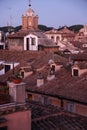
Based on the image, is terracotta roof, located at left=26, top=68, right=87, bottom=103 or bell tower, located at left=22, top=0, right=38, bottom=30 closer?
terracotta roof, located at left=26, top=68, right=87, bottom=103

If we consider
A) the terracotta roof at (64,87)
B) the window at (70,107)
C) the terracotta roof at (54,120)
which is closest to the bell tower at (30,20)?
the terracotta roof at (64,87)

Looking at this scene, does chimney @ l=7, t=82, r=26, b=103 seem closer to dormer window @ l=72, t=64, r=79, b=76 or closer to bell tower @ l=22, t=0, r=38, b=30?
dormer window @ l=72, t=64, r=79, b=76

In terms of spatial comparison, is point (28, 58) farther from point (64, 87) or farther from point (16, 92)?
point (16, 92)

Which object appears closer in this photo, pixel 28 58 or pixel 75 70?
pixel 75 70

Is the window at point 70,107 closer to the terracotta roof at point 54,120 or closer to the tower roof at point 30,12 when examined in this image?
the terracotta roof at point 54,120

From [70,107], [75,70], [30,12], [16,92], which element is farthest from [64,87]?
[30,12]

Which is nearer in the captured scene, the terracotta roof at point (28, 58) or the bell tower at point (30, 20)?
the terracotta roof at point (28, 58)

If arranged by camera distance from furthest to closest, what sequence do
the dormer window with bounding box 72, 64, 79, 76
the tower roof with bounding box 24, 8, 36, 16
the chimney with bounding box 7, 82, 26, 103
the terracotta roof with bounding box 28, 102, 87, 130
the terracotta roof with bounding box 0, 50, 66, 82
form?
the tower roof with bounding box 24, 8, 36, 16
the terracotta roof with bounding box 0, 50, 66, 82
the dormer window with bounding box 72, 64, 79, 76
the terracotta roof with bounding box 28, 102, 87, 130
the chimney with bounding box 7, 82, 26, 103

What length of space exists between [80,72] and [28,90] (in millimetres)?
1575

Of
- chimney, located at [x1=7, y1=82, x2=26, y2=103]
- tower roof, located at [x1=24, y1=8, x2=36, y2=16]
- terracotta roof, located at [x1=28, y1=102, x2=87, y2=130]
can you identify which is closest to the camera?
chimney, located at [x1=7, y1=82, x2=26, y2=103]

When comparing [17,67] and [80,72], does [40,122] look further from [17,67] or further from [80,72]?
[17,67]

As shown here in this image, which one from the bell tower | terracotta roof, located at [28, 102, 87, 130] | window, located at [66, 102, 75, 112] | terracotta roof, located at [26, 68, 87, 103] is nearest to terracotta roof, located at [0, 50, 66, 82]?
terracotta roof, located at [26, 68, 87, 103]

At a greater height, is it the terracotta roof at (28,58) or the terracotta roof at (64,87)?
the terracotta roof at (28,58)

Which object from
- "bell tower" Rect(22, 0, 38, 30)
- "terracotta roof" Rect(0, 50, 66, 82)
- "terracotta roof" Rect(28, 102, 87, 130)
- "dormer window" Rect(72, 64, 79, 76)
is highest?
"bell tower" Rect(22, 0, 38, 30)
